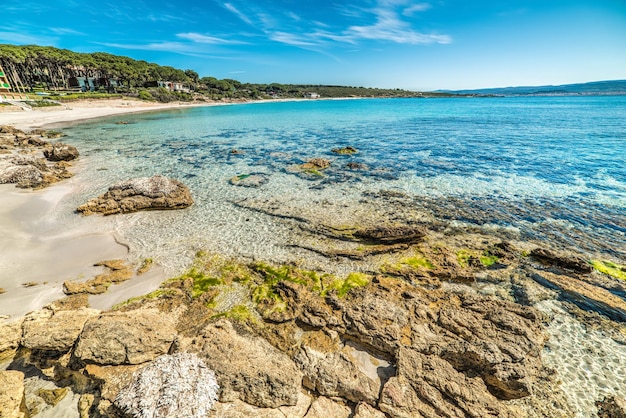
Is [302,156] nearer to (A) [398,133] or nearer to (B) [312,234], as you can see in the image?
(B) [312,234]

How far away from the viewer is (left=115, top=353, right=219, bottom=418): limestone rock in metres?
4.64

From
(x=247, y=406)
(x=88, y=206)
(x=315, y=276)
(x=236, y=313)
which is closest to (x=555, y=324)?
(x=315, y=276)

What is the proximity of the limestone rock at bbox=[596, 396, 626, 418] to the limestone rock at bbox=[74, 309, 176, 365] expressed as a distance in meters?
9.60

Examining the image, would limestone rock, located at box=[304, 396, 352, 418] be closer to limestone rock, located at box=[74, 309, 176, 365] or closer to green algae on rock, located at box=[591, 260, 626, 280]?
limestone rock, located at box=[74, 309, 176, 365]

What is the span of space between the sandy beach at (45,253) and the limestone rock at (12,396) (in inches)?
114

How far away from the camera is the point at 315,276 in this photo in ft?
31.9

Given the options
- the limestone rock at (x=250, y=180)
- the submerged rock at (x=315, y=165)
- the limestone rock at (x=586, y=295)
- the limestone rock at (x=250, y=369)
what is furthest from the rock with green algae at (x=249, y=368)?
the submerged rock at (x=315, y=165)

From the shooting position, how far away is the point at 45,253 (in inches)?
423

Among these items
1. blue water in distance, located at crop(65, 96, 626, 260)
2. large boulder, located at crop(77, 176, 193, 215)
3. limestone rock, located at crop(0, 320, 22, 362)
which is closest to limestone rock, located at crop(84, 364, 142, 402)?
limestone rock, located at crop(0, 320, 22, 362)

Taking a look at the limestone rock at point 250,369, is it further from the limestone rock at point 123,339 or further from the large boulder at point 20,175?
the large boulder at point 20,175

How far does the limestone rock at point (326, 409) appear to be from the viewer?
5.22m

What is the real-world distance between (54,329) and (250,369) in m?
5.04

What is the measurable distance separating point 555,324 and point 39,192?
26.4 meters

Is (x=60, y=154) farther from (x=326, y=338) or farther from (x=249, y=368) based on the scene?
(x=326, y=338)
